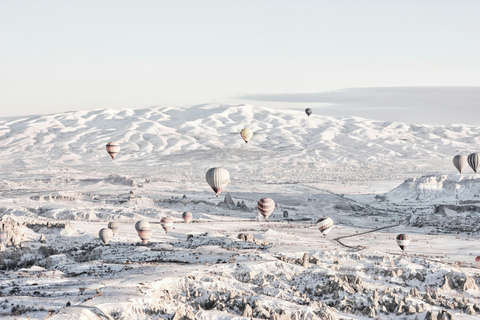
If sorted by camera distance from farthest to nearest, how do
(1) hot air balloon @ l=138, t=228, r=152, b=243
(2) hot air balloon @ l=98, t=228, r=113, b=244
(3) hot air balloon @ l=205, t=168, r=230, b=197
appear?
(3) hot air balloon @ l=205, t=168, r=230, b=197 → (2) hot air balloon @ l=98, t=228, r=113, b=244 → (1) hot air balloon @ l=138, t=228, r=152, b=243

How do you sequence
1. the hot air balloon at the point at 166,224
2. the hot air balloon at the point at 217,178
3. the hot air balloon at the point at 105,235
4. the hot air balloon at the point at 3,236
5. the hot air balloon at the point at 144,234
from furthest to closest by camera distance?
the hot air balloon at the point at 166,224
the hot air balloon at the point at 217,178
the hot air balloon at the point at 105,235
the hot air balloon at the point at 144,234
the hot air balloon at the point at 3,236

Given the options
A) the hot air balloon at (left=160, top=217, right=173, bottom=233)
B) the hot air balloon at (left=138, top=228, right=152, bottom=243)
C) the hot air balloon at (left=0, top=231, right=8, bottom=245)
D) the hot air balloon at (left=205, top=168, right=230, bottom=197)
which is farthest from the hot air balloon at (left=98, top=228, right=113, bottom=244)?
the hot air balloon at (left=205, top=168, right=230, bottom=197)

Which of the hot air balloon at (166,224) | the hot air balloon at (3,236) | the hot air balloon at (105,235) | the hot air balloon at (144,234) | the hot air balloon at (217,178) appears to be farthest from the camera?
the hot air balloon at (166,224)

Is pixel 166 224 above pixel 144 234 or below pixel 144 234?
below

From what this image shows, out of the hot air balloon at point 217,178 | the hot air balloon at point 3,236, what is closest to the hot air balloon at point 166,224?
the hot air balloon at point 217,178

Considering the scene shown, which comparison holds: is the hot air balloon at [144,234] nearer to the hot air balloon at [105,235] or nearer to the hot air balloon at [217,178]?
the hot air balloon at [105,235]

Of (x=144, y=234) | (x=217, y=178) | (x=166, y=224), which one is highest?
(x=217, y=178)

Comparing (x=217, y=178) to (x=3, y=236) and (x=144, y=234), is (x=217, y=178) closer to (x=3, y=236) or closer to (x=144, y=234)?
(x=144, y=234)

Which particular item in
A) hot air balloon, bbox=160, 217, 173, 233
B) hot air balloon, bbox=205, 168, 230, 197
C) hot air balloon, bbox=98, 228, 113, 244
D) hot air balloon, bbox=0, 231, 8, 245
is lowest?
hot air balloon, bbox=160, 217, 173, 233


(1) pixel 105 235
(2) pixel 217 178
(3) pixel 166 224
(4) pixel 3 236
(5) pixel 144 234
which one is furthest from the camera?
(3) pixel 166 224

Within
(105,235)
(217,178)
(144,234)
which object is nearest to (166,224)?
(144,234)

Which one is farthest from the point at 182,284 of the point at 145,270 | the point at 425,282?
the point at 425,282

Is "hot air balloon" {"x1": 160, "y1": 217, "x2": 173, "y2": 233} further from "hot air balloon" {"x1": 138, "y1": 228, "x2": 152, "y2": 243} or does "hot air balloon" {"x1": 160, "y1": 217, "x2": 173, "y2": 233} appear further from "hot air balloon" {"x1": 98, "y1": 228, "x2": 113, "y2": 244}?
"hot air balloon" {"x1": 98, "y1": 228, "x2": 113, "y2": 244}
